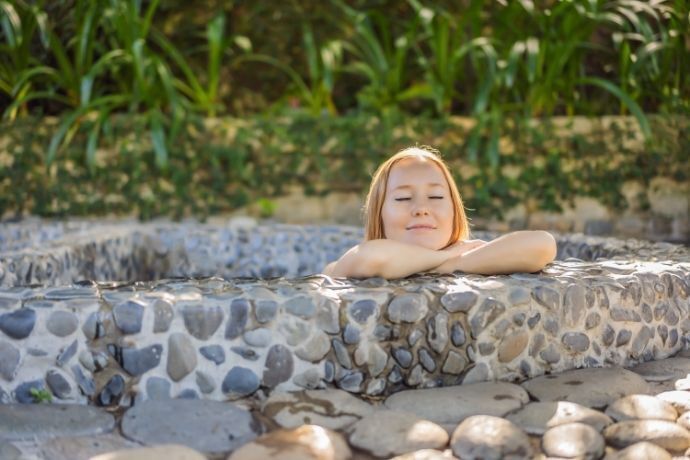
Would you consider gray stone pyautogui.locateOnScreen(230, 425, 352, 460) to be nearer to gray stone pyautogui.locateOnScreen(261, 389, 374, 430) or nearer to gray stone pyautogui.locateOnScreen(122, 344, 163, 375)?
gray stone pyautogui.locateOnScreen(261, 389, 374, 430)

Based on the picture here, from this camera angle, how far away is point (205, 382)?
5.50ft

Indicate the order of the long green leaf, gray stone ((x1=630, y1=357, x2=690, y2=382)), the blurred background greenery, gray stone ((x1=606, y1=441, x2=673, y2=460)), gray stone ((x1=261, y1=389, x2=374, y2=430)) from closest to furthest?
gray stone ((x1=606, y1=441, x2=673, y2=460)) → gray stone ((x1=261, y1=389, x2=374, y2=430)) → gray stone ((x1=630, y1=357, x2=690, y2=382)) → the long green leaf → the blurred background greenery

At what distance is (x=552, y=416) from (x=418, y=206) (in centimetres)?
78

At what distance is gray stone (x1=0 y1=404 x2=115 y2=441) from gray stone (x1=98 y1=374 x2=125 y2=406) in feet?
0.10

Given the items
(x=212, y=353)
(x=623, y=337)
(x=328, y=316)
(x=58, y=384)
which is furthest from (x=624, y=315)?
(x=58, y=384)

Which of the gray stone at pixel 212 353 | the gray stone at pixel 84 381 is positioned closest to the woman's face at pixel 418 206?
the gray stone at pixel 212 353

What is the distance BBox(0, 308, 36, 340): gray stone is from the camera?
1.62 m

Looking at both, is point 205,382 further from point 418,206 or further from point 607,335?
point 607,335

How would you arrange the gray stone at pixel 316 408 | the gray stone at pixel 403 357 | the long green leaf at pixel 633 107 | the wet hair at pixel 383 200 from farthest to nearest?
the long green leaf at pixel 633 107 → the wet hair at pixel 383 200 → the gray stone at pixel 403 357 → the gray stone at pixel 316 408

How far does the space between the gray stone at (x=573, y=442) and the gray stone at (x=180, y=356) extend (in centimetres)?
71

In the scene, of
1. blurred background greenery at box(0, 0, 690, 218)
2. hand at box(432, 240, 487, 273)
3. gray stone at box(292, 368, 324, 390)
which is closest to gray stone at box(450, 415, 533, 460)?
gray stone at box(292, 368, 324, 390)

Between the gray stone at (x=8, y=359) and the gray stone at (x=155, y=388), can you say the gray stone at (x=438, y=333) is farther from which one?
the gray stone at (x=8, y=359)

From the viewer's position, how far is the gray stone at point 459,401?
1618 millimetres

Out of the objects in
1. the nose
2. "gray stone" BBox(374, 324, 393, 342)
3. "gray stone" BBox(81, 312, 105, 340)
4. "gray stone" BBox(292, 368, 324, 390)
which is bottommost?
"gray stone" BBox(292, 368, 324, 390)
